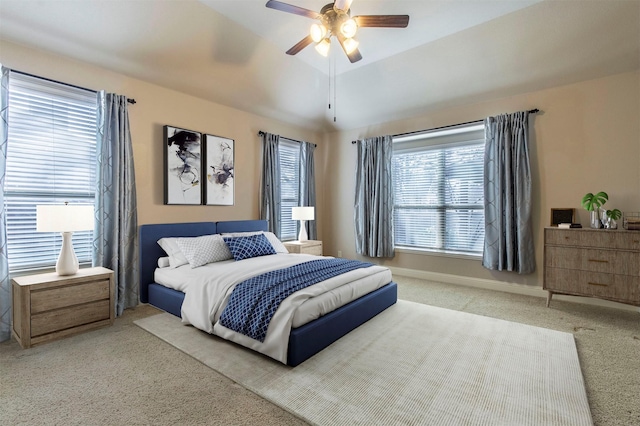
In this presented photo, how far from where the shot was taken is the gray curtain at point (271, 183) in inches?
202

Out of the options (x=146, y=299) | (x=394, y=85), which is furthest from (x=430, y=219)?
(x=146, y=299)

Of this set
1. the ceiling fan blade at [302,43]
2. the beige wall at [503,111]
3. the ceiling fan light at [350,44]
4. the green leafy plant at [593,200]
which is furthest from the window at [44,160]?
the green leafy plant at [593,200]

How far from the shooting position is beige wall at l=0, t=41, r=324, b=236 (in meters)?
3.08

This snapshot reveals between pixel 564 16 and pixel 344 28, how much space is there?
249 centimetres

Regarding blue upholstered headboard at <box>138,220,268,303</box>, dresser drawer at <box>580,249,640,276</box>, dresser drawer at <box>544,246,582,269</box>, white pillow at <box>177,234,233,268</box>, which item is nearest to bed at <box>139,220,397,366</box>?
blue upholstered headboard at <box>138,220,268,303</box>

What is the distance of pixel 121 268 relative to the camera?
135 inches

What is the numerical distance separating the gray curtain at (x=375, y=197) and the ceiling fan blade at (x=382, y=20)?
2.92 m

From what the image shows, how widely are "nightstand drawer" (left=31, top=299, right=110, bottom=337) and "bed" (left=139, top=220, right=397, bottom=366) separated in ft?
1.96

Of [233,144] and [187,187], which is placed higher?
[233,144]

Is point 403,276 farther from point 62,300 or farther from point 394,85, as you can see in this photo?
point 62,300

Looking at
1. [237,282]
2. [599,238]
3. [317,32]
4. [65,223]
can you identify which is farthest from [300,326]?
[599,238]

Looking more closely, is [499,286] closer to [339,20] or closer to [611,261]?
[611,261]

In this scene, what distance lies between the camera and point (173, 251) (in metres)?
3.56

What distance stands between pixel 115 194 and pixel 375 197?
13.0 ft
